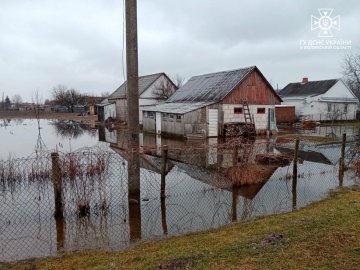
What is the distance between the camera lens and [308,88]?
44750 millimetres

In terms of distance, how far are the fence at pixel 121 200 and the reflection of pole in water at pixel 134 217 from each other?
2 cm

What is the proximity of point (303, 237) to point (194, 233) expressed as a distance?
1.92 m

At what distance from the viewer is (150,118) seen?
3086 centimetres

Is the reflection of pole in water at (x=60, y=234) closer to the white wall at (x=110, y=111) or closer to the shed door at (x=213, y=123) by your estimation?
the shed door at (x=213, y=123)

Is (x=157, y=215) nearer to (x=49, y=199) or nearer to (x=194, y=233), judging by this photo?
(x=194, y=233)

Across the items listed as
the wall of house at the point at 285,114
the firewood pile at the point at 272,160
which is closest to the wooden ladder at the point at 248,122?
the firewood pile at the point at 272,160

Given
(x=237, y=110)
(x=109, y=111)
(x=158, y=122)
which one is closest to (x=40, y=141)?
(x=158, y=122)

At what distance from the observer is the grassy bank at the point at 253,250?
416 centimetres

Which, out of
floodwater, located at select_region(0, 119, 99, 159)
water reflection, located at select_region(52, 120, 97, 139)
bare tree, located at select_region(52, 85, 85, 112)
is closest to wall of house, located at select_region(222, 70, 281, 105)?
floodwater, located at select_region(0, 119, 99, 159)

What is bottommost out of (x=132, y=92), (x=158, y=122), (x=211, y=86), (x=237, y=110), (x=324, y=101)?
(x=158, y=122)

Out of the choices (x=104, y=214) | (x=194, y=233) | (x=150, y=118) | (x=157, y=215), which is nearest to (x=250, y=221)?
(x=194, y=233)

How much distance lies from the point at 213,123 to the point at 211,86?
211 inches

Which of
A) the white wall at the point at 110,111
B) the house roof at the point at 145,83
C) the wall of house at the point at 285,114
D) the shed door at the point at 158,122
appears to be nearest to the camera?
the shed door at the point at 158,122

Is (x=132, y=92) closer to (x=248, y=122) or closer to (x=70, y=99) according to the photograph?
(x=248, y=122)
